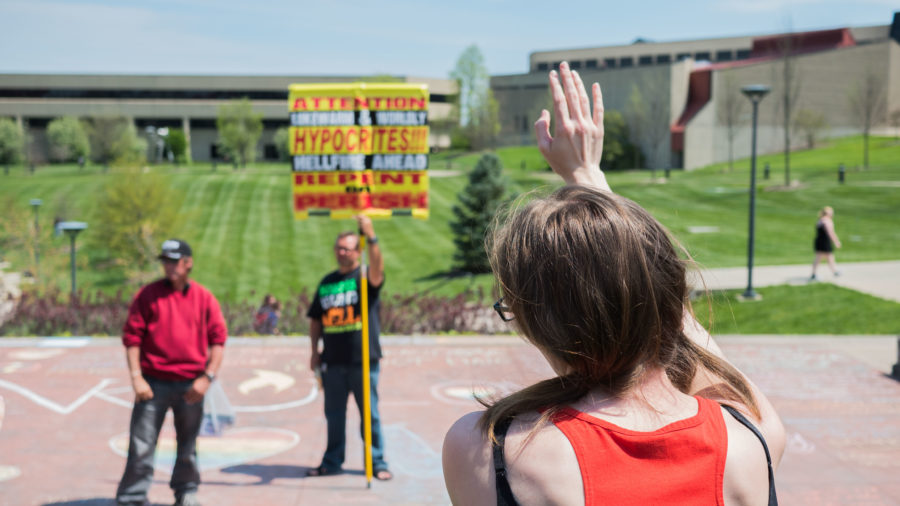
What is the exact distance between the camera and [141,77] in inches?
3351

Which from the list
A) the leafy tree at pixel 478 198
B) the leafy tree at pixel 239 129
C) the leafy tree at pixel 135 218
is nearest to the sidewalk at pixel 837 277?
the leafy tree at pixel 478 198

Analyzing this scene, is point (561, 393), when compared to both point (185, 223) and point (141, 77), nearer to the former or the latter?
point (185, 223)

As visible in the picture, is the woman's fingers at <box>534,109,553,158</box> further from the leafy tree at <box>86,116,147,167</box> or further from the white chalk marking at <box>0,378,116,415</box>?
the leafy tree at <box>86,116,147,167</box>

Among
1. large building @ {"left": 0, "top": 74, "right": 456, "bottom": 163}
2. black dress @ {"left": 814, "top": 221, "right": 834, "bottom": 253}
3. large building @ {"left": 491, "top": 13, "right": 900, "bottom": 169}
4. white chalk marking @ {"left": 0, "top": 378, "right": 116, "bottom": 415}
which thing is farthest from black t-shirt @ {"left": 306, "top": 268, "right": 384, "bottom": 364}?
large building @ {"left": 0, "top": 74, "right": 456, "bottom": 163}

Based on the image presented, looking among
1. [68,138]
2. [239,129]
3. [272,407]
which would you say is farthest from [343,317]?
[68,138]

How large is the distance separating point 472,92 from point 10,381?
67.0m

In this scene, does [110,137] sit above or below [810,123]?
above

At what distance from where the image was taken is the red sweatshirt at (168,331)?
6.11 m

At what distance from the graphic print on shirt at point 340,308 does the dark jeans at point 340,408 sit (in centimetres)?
35

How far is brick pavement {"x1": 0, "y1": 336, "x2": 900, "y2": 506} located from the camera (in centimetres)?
686

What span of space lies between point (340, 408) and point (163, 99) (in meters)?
86.5

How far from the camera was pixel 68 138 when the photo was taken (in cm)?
7531

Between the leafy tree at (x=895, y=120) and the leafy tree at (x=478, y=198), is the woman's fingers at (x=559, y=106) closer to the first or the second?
the leafy tree at (x=478, y=198)

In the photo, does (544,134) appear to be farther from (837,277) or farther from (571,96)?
(837,277)
